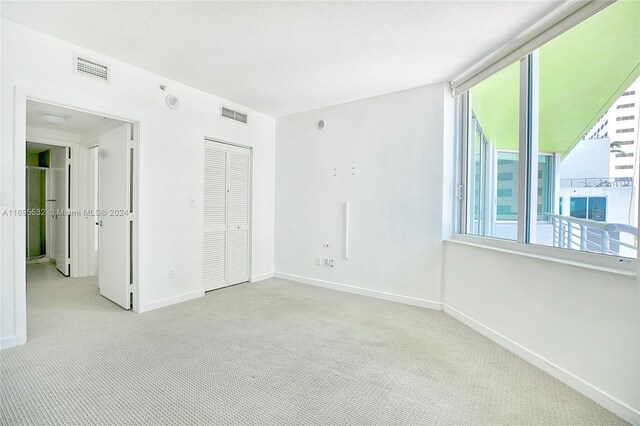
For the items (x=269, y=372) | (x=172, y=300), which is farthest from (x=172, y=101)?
(x=269, y=372)

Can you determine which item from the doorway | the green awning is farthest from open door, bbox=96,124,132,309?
the green awning

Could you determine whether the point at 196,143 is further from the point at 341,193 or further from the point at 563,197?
the point at 563,197

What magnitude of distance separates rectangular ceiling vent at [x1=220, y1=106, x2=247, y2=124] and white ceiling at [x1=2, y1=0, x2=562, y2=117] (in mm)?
609

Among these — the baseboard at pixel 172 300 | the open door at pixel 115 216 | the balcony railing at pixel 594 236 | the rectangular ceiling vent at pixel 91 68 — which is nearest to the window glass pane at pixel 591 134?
the balcony railing at pixel 594 236

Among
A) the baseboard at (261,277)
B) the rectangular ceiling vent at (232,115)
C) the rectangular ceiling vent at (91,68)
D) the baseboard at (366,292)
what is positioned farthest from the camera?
the baseboard at (261,277)

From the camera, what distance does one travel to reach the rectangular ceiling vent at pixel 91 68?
275 cm

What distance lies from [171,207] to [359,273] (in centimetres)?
257

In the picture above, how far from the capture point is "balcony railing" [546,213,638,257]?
6.22ft

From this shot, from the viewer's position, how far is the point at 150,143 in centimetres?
334

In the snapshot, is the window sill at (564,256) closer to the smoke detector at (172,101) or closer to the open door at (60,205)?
the smoke detector at (172,101)

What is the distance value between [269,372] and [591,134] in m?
2.93

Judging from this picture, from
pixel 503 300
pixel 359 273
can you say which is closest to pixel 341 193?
pixel 359 273

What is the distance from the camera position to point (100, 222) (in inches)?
150

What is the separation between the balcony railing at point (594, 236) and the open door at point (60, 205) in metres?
6.45
